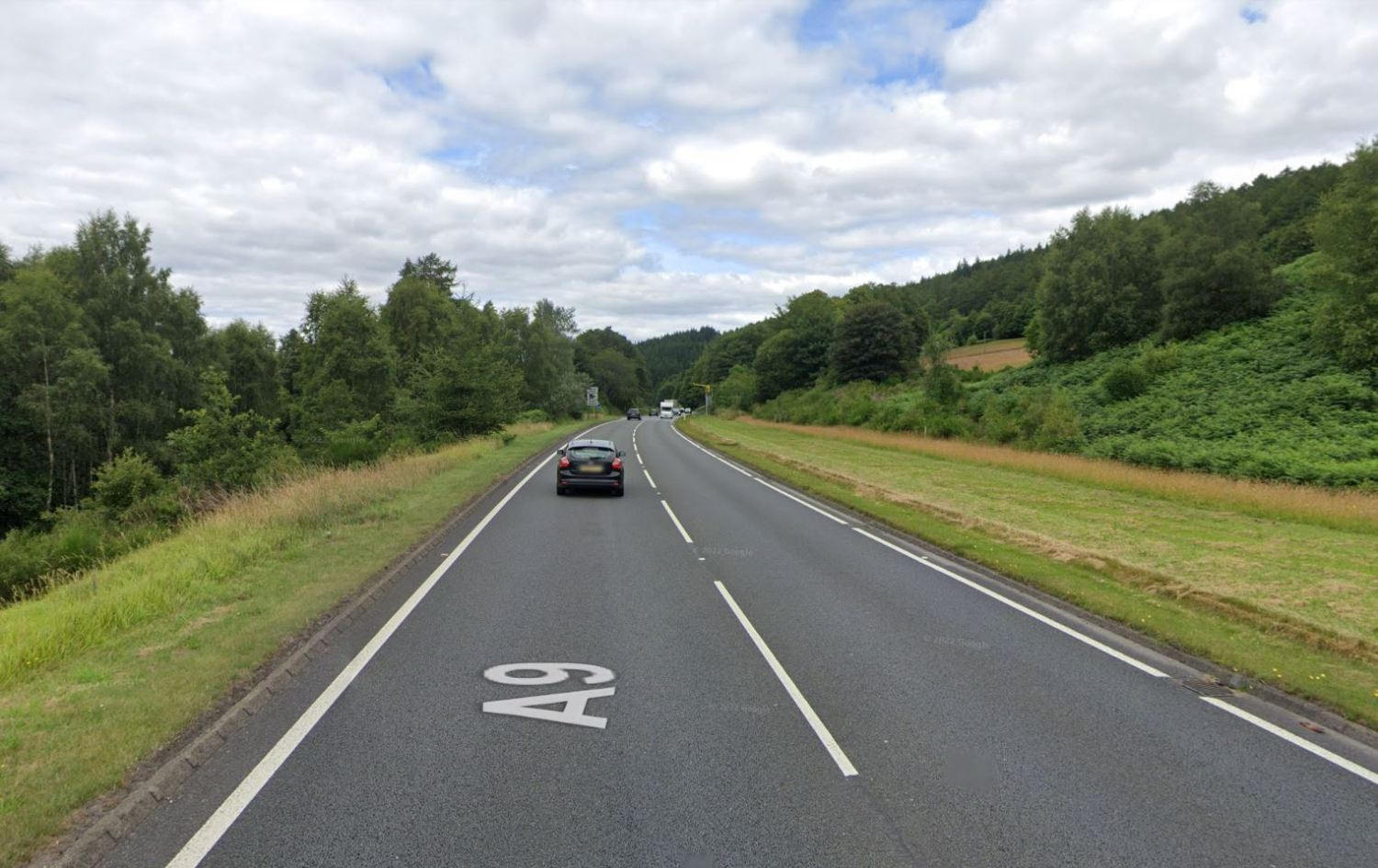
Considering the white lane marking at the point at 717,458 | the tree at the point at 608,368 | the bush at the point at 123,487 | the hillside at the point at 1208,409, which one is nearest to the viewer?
the bush at the point at 123,487

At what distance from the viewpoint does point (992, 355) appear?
84.6 metres

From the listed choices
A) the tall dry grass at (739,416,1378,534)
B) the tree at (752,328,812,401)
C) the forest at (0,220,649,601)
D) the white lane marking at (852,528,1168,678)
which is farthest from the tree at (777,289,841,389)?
the white lane marking at (852,528,1168,678)

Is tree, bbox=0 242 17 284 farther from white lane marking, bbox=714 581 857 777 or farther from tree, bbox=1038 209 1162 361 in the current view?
tree, bbox=1038 209 1162 361

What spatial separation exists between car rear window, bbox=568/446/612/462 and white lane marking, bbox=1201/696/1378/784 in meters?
15.0

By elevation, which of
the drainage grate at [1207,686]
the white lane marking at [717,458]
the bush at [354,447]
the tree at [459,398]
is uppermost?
the tree at [459,398]

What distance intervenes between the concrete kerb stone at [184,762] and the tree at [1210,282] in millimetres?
55589

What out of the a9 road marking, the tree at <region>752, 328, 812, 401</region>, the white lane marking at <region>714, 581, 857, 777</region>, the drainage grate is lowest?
the drainage grate

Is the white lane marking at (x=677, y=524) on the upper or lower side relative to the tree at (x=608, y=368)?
lower

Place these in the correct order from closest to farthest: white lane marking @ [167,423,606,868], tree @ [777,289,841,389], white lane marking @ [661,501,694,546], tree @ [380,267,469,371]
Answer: white lane marking @ [167,423,606,868], white lane marking @ [661,501,694,546], tree @ [380,267,469,371], tree @ [777,289,841,389]

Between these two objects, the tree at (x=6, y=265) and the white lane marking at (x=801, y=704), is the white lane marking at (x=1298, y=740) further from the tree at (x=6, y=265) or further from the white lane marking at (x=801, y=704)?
the tree at (x=6, y=265)

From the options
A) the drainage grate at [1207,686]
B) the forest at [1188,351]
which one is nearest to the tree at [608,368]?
the forest at [1188,351]

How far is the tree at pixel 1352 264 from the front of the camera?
116ft

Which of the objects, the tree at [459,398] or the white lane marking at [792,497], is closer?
the white lane marking at [792,497]

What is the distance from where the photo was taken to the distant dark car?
64.4 feet
